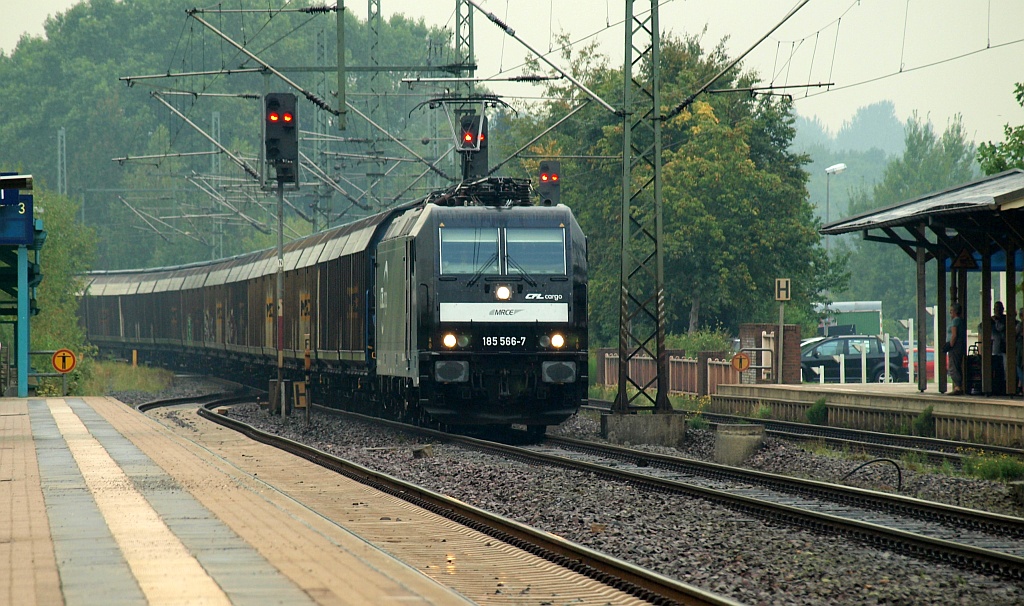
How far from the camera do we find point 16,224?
27344mm

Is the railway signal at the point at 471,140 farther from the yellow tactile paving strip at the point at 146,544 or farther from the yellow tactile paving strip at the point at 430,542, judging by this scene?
the yellow tactile paving strip at the point at 146,544

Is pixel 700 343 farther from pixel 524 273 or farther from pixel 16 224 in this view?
pixel 524 273

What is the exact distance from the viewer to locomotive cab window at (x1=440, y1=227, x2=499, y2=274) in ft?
62.7

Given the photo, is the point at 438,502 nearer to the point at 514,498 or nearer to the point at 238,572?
the point at 514,498

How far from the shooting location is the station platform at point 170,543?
6812mm

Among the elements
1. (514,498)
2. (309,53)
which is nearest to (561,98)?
(514,498)

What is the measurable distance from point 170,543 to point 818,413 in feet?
59.5

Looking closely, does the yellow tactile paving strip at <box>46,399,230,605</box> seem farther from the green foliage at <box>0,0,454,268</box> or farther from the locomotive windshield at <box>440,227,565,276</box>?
the green foliage at <box>0,0,454,268</box>

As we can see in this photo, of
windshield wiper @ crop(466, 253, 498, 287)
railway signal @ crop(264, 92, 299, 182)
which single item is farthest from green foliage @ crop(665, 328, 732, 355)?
windshield wiper @ crop(466, 253, 498, 287)

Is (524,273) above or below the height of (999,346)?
above

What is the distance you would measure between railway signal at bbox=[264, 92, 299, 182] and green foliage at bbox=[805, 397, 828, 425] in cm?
1075

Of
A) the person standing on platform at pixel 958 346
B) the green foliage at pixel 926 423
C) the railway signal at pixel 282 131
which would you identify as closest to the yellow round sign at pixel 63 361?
the railway signal at pixel 282 131

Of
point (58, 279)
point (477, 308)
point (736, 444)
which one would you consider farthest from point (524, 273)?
point (58, 279)

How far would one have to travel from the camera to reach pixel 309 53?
341 feet
